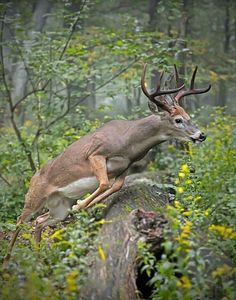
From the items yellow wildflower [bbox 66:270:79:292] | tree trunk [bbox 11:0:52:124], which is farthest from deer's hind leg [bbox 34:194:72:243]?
tree trunk [bbox 11:0:52:124]

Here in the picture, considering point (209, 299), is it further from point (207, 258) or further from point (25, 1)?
point (25, 1)

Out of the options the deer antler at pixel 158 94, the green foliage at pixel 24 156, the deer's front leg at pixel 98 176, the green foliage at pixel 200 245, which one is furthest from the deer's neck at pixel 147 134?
the green foliage at pixel 24 156

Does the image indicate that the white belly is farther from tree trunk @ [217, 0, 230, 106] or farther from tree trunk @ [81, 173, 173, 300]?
tree trunk @ [217, 0, 230, 106]

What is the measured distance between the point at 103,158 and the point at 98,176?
260mm

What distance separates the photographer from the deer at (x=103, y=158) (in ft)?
26.5

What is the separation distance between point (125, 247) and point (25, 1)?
49.5 ft

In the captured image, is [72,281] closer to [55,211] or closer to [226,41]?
[55,211]

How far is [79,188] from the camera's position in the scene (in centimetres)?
845

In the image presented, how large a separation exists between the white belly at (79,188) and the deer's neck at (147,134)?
0.68 metres

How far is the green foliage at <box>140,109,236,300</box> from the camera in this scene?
4.97 m

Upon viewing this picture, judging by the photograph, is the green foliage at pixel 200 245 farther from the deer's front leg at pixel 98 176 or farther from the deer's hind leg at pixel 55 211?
the deer's hind leg at pixel 55 211

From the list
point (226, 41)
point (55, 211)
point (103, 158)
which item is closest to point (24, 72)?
point (226, 41)

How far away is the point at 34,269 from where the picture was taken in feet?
17.1

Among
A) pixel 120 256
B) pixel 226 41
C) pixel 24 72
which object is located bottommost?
pixel 24 72
